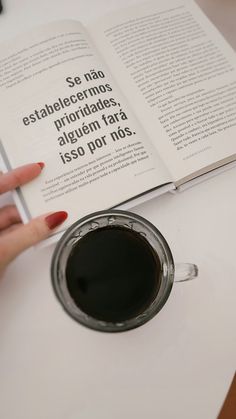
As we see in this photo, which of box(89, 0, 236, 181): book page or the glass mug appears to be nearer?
the glass mug

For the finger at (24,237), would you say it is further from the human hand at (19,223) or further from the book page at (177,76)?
the book page at (177,76)

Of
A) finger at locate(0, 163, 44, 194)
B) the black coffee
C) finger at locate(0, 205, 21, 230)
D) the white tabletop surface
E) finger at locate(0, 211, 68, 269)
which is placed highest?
finger at locate(0, 163, 44, 194)

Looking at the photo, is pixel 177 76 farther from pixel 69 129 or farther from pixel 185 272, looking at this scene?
pixel 185 272

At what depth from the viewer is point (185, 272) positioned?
0.44 metres

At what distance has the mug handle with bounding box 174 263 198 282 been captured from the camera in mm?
430

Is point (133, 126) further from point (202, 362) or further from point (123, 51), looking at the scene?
point (202, 362)

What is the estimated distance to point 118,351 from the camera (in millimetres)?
435

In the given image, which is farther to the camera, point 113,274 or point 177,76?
point 177,76

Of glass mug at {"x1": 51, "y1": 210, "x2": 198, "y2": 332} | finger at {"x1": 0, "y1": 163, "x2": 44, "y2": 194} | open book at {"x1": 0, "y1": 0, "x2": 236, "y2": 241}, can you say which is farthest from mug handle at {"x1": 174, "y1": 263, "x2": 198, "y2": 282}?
finger at {"x1": 0, "y1": 163, "x2": 44, "y2": 194}

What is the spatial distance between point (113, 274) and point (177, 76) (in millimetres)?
309

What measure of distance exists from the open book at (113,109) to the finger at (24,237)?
0.03m

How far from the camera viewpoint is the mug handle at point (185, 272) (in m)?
0.43

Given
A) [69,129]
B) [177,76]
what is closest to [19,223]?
[69,129]

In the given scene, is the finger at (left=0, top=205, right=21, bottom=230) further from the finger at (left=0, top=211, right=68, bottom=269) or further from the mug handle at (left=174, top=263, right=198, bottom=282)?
the mug handle at (left=174, top=263, right=198, bottom=282)
